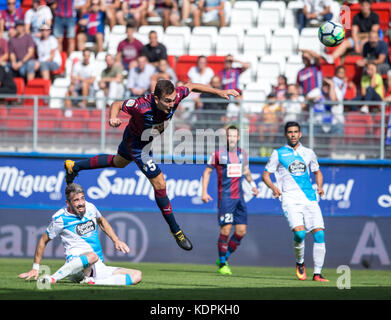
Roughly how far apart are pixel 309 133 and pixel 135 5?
6.73 m

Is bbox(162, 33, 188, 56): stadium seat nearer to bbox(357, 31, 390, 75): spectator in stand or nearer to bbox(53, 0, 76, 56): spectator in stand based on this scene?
bbox(53, 0, 76, 56): spectator in stand

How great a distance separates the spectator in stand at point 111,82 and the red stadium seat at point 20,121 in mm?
1566

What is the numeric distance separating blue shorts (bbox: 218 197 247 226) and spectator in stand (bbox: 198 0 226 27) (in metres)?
7.18

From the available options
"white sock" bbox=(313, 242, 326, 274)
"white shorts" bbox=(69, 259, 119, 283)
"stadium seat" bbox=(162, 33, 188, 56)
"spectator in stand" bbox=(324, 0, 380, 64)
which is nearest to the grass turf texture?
"white shorts" bbox=(69, 259, 119, 283)

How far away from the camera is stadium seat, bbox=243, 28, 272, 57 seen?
2048cm

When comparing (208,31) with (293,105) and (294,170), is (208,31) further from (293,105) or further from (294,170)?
(294,170)

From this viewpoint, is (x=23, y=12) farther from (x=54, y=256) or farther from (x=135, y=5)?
(x=54, y=256)

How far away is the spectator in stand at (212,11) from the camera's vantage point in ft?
69.4

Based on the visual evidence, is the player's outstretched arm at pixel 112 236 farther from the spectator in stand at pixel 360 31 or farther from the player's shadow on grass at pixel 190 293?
→ the spectator in stand at pixel 360 31

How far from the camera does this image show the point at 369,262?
57.3ft
